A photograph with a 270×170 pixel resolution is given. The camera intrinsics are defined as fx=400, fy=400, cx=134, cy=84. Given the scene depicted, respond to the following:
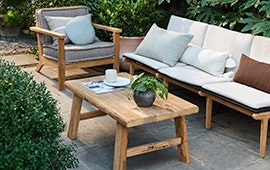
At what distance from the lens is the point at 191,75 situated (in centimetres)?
371

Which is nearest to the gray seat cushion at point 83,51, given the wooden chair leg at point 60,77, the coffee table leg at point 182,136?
the wooden chair leg at point 60,77

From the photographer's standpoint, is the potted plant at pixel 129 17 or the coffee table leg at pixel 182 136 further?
the potted plant at pixel 129 17

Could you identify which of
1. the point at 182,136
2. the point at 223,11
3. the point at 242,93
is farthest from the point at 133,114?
the point at 223,11

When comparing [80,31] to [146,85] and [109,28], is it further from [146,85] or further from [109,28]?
[146,85]

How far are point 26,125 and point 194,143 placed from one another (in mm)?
1621

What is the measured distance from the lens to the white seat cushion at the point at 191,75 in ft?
11.7

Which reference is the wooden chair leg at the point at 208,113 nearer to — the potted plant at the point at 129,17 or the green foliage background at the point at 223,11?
the green foliage background at the point at 223,11

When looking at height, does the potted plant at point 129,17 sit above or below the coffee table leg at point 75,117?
above

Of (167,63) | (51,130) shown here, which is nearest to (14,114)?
(51,130)

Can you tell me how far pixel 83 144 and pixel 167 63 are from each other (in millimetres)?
1347

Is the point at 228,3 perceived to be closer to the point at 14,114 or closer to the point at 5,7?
the point at 14,114

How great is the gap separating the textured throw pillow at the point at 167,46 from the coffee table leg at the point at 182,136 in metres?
1.27

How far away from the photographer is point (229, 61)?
12.4ft

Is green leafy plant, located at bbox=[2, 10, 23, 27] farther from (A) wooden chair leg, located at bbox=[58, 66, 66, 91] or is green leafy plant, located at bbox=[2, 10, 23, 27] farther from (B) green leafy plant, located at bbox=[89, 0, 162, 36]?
(A) wooden chair leg, located at bbox=[58, 66, 66, 91]
